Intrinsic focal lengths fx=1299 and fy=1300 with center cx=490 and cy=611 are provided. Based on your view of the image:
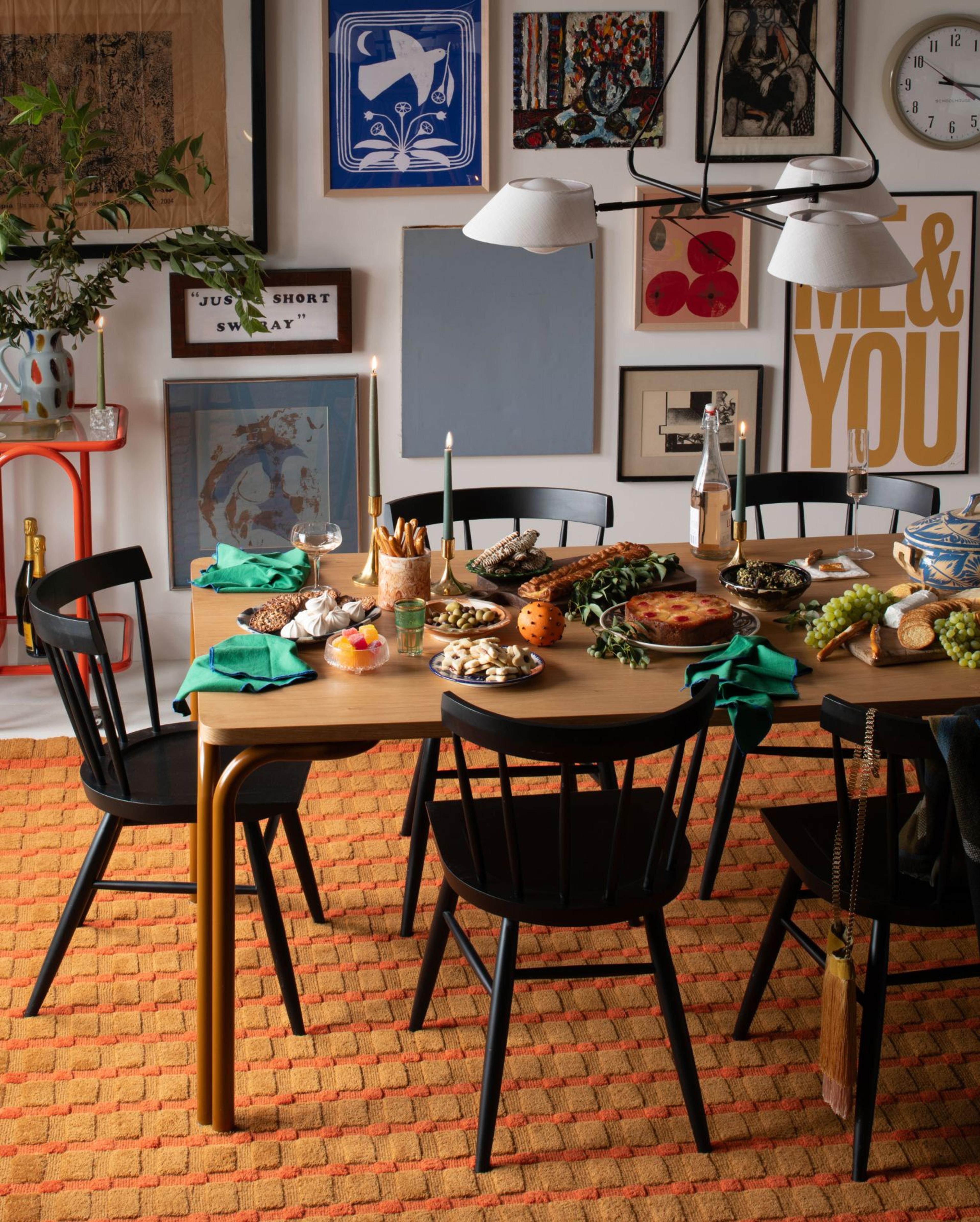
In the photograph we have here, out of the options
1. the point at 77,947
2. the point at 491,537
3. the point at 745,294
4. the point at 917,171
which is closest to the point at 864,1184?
the point at 77,947

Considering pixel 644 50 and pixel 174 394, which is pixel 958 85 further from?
pixel 174 394

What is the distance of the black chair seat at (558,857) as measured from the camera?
6.67ft

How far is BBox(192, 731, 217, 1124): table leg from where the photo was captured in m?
2.07

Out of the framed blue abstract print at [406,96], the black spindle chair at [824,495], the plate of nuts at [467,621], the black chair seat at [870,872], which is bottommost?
the black chair seat at [870,872]

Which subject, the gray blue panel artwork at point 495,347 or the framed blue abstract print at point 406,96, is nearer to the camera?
the framed blue abstract print at point 406,96

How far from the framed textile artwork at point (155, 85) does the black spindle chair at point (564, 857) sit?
2.39m

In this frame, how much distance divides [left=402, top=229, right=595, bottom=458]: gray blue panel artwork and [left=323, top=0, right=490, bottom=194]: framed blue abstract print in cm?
20

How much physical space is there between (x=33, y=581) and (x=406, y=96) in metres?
1.83

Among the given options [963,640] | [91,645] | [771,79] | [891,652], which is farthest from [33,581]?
[771,79]

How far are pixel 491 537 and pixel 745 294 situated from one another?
1.14 m

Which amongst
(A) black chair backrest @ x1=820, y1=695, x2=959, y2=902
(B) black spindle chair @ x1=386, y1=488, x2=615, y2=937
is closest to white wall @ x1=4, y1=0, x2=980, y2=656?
(B) black spindle chair @ x1=386, y1=488, x2=615, y2=937

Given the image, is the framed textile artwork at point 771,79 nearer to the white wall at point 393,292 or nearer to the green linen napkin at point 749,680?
the white wall at point 393,292

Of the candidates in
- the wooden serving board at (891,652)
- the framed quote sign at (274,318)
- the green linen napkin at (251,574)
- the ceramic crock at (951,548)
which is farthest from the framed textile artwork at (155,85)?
the wooden serving board at (891,652)

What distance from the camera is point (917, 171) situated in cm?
414
